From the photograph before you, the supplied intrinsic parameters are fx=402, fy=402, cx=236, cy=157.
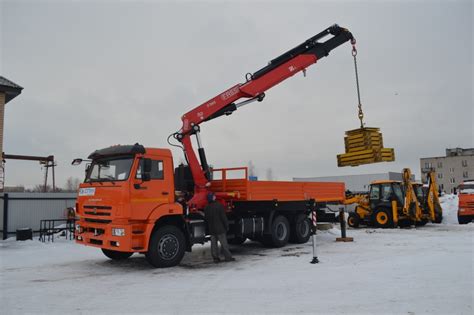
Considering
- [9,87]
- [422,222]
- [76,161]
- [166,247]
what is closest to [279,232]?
[166,247]

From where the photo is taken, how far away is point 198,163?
11.7 metres

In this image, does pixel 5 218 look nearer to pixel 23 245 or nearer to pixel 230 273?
pixel 23 245

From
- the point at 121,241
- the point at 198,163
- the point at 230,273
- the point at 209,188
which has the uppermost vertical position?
the point at 198,163

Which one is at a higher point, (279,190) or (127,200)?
(279,190)

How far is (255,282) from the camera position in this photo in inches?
307

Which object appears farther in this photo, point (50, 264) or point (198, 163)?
point (198, 163)

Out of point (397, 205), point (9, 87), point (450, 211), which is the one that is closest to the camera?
point (9, 87)

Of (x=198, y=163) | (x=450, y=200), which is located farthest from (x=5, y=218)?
(x=450, y=200)

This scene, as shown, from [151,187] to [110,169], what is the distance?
1150 millimetres

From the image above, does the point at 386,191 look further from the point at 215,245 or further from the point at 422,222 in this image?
the point at 215,245

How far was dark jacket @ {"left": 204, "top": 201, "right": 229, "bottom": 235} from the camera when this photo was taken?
10.4 meters

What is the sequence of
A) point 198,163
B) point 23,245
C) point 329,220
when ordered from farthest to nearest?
point 329,220, point 23,245, point 198,163

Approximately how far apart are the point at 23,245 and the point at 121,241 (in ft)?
23.0

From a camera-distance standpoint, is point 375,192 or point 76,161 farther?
point 375,192
